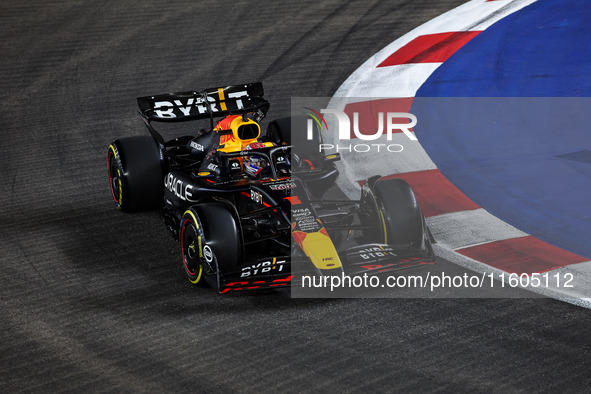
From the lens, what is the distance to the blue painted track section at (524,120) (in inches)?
299

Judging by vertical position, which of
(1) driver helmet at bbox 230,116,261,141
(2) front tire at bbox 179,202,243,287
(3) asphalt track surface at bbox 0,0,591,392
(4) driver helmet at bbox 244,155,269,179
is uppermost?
(1) driver helmet at bbox 230,116,261,141

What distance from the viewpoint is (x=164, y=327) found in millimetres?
5586

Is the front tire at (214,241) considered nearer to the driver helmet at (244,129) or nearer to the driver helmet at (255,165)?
the driver helmet at (255,165)

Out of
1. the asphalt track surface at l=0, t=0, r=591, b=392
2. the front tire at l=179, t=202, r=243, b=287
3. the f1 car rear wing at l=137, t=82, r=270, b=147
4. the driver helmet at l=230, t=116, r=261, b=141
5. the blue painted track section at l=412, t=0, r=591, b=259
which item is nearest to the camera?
the asphalt track surface at l=0, t=0, r=591, b=392

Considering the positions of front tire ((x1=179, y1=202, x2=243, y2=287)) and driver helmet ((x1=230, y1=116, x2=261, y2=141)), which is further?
driver helmet ((x1=230, y1=116, x2=261, y2=141))

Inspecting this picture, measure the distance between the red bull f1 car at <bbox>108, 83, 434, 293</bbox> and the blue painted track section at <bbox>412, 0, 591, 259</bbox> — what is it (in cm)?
153

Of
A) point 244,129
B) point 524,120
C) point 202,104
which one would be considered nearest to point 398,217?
point 244,129

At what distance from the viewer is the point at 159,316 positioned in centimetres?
576

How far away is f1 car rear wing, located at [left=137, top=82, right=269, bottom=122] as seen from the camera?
7771 mm

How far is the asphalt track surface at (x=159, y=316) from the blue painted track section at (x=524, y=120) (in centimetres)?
149

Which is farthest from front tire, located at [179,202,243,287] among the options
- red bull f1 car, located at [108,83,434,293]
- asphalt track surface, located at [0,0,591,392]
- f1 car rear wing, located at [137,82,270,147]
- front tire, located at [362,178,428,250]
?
f1 car rear wing, located at [137,82,270,147]

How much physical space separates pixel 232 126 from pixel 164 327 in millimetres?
2347

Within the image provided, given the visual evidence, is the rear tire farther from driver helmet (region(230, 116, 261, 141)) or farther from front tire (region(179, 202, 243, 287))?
front tire (region(179, 202, 243, 287))

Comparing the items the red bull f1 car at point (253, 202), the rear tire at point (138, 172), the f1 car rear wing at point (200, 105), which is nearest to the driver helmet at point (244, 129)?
the red bull f1 car at point (253, 202)
